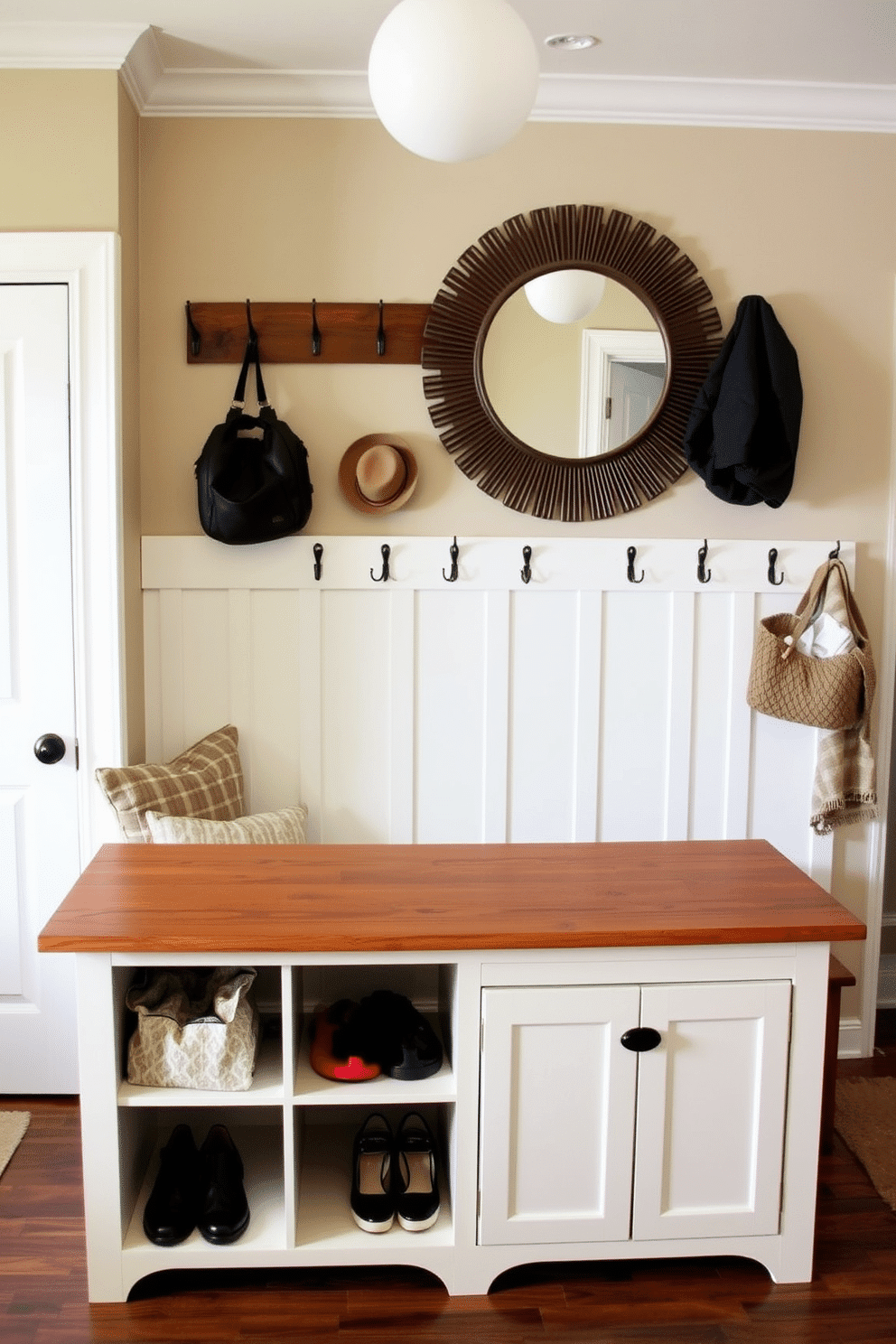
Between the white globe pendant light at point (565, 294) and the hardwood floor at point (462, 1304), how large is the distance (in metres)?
2.07

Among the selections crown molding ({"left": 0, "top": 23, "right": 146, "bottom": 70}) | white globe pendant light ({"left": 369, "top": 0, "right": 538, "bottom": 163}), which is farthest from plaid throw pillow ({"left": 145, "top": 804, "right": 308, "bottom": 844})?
crown molding ({"left": 0, "top": 23, "right": 146, "bottom": 70})

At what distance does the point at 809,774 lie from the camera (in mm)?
2910

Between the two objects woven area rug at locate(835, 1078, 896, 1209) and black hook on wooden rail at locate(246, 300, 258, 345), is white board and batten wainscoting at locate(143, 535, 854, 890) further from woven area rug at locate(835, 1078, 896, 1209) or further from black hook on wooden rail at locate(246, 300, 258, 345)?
woven area rug at locate(835, 1078, 896, 1209)

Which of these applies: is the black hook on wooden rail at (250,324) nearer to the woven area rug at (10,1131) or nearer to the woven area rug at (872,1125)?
the woven area rug at (10,1131)

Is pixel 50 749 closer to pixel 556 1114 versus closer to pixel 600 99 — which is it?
pixel 556 1114

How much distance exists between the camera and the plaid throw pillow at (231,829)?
2.46m

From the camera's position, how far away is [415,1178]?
83.6 inches

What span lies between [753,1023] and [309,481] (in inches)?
61.9

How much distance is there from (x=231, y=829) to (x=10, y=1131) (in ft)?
2.84

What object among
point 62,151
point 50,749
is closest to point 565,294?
point 62,151

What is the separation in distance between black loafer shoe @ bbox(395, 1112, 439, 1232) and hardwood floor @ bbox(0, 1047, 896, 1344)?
5.5 inches

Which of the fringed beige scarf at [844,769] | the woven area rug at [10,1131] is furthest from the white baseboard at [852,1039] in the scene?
the woven area rug at [10,1131]

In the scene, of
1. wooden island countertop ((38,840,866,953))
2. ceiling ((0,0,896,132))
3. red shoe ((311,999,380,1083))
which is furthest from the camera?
ceiling ((0,0,896,132))

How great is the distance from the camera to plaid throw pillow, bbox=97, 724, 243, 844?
8.21 feet
